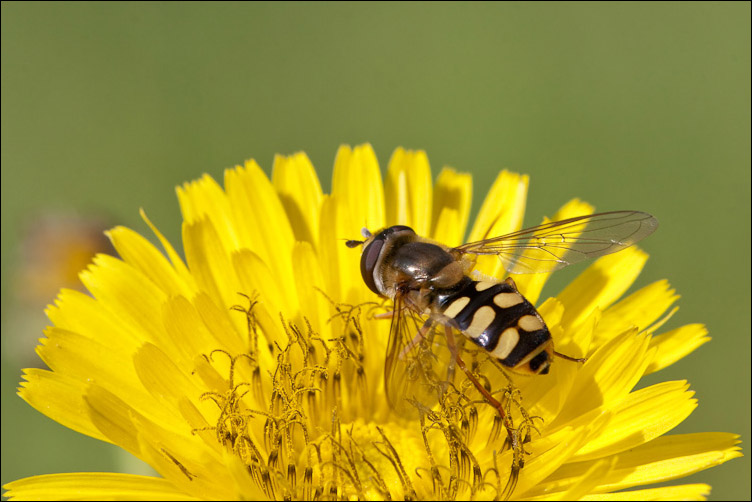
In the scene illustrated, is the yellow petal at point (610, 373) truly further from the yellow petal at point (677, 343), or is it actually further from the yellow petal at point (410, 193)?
the yellow petal at point (410, 193)

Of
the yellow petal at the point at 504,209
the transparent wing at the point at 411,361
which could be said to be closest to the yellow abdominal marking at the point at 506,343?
the transparent wing at the point at 411,361

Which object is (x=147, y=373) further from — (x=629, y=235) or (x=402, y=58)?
(x=402, y=58)

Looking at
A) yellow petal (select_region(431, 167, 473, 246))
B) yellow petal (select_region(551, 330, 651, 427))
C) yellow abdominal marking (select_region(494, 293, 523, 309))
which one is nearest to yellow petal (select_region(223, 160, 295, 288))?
yellow petal (select_region(431, 167, 473, 246))

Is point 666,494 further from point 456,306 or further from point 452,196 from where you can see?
point 452,196

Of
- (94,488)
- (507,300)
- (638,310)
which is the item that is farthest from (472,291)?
(94,488)

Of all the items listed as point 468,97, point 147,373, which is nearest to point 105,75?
point 468,97

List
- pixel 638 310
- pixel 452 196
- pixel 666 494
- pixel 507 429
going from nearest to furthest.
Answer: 1. pixel 666 494
2. pixel 507 429
3. pixel 638 310
4. pixel 452 196
